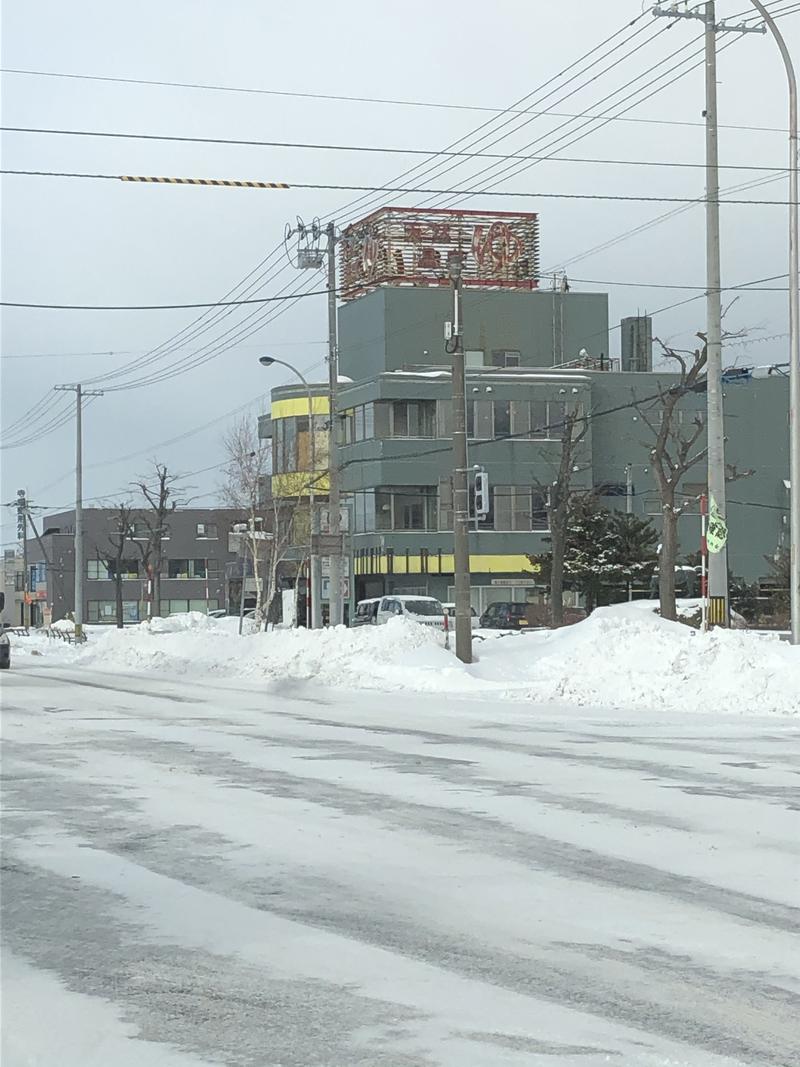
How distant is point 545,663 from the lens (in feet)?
90.2

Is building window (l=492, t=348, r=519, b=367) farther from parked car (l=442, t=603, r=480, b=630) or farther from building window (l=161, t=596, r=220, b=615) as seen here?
building window (l=161, t=596, r=220, b=615)

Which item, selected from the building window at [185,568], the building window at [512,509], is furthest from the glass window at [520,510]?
the building window at [185,568]

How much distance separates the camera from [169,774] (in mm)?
13984

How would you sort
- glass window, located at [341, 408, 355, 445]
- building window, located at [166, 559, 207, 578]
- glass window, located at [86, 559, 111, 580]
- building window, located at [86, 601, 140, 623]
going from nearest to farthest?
glass window, located at [341, 408, 355, 445], building window, located at [86, 601, 140, 623], glass window, located at [86, 559, 111, 580], building window, located at [166, 559, 207, 578]

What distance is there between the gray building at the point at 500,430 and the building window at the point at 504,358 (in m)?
0.09

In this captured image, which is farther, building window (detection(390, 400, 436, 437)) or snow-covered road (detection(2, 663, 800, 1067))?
building window (detection(390, 400, 436, 437))

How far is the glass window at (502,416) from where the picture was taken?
8038 centimetres

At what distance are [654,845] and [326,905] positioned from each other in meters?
2.75

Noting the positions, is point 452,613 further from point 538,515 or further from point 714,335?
point 714,335

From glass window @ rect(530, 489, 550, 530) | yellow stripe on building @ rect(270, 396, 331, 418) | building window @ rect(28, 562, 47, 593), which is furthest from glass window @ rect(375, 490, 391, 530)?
building window @ rect(28, 562, 47, 593)

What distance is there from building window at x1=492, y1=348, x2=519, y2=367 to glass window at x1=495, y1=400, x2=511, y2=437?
9.23 m

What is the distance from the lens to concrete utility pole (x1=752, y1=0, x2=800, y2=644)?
1024 inches

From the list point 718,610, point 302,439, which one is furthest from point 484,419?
point 718,610

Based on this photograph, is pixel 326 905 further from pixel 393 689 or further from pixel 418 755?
pixel 393 689
